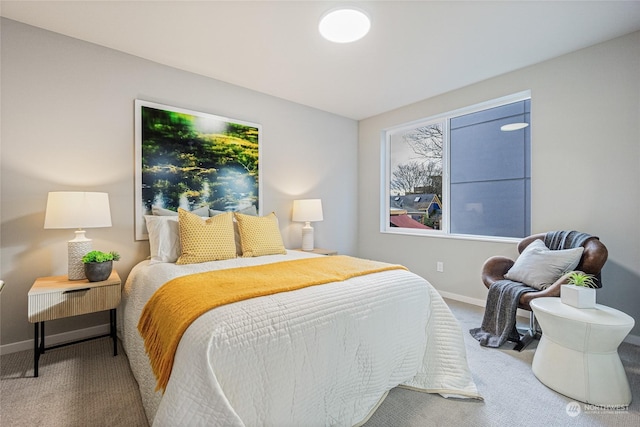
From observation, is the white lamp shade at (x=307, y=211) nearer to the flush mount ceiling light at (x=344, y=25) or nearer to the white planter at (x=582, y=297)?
the flush mount ceiling light at (x=344, y=25)

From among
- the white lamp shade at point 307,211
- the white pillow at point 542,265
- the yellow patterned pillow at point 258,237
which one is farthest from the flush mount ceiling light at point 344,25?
the white pillow at point 542,265

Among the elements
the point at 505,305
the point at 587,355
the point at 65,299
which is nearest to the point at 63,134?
the point at 65,299

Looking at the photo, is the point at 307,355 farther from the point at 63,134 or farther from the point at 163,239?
the point at 63,134

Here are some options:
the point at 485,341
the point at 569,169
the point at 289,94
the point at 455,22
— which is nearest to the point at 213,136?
the point at 289,94

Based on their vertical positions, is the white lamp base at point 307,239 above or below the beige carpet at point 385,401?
above

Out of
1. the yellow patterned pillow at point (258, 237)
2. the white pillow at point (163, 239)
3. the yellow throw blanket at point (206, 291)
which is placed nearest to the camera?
the yellow throw blanket at point (206, 291)

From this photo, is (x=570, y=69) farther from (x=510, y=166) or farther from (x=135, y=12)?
(x=135, y=12)

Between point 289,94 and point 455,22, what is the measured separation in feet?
6.47

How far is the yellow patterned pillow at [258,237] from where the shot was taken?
2764 millimetres

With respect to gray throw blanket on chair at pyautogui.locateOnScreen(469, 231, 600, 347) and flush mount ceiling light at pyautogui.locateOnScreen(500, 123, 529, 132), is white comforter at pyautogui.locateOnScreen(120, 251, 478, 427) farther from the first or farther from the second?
flush mount ceiling light at pyautogui.locateOnScreen(500, 123, 529, 132)

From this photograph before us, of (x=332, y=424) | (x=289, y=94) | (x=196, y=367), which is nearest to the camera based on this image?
(x=196, y=367)

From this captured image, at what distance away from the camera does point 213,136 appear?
3.18 meters

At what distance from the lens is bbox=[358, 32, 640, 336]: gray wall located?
7.88ft

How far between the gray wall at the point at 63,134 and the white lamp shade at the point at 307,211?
51.6 inches
